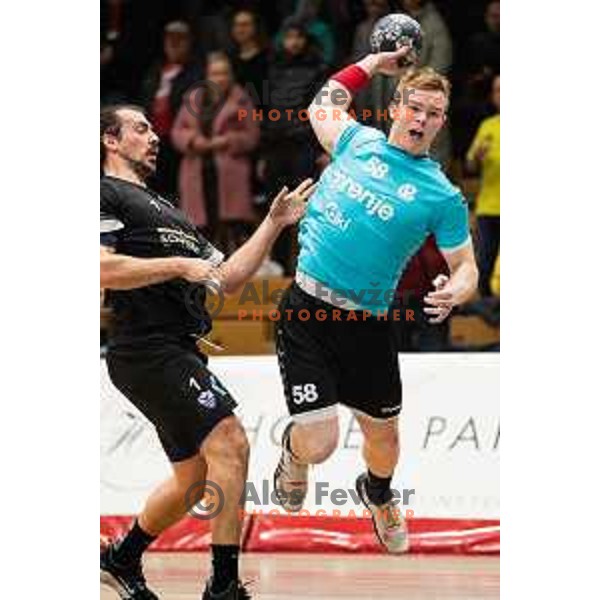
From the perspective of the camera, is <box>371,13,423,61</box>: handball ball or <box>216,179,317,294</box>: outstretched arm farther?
<box>216,179,317,294</box>: outstretched arm

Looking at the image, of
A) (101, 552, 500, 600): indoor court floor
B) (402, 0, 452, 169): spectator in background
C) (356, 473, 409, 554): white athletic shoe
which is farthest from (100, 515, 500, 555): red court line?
(356, 473, 409, 554): white athletic shoe

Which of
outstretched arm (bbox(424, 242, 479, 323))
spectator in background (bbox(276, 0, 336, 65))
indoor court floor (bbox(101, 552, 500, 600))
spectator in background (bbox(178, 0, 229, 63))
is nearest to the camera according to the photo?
outstretched arm (bbox(424, 242, 479, 323))

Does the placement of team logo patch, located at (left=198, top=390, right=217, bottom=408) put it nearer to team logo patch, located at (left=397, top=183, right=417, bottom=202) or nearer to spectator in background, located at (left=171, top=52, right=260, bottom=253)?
team logo patch, located at (left=397, top=183, right=417, bottom=202)

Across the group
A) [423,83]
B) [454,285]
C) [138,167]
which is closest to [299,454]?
[454,285]

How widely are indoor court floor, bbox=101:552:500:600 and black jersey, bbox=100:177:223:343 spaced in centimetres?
182

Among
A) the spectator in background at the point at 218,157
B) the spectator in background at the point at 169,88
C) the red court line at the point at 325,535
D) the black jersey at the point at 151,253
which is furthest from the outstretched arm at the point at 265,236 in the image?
the spectator in background at the point at 169,88

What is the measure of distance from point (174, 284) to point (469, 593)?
287 centimetres

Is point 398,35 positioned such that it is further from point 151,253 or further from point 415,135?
point 151,253

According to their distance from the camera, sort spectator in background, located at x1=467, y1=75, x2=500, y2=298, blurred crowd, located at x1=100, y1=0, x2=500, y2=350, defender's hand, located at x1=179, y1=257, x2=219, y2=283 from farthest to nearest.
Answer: spectator in background, located at x1=467, y1=75, x2=500, y2=298, blurred crowd, located at x1=100, y1=0, x2=500, y2=350, defender's hand, located at x1=179, y1=257, x2=219, y2=283

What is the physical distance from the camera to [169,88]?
13766 millimetres

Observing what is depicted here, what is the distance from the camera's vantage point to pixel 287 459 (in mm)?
9703

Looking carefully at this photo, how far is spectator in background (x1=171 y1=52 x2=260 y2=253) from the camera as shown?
12.9 meters

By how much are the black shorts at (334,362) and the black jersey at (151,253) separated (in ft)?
1.68
